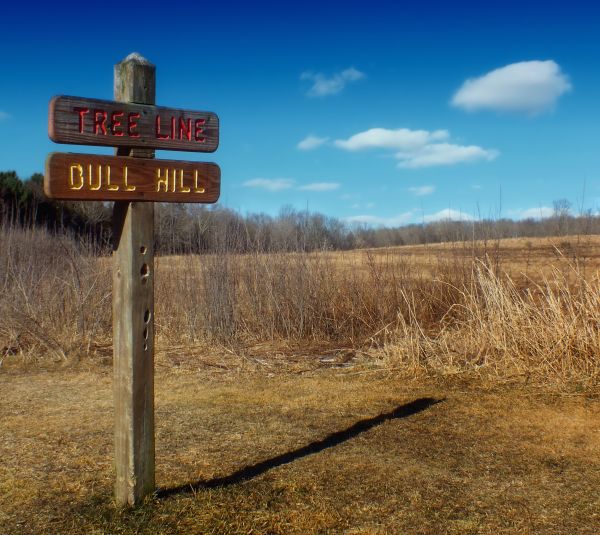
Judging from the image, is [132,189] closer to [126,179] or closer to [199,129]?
[126,179]

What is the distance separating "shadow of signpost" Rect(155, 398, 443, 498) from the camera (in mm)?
4094

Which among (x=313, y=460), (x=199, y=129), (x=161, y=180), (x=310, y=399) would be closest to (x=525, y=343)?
(x=310, y=399)

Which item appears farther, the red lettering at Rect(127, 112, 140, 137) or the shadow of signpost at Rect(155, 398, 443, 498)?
the shadow of signpost at Rect(155, 398, 443, 498)

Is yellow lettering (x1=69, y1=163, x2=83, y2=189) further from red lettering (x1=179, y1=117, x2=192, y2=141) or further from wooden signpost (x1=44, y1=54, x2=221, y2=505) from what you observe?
red lettering (x1=179, y1=117, x2=192, y2=141)

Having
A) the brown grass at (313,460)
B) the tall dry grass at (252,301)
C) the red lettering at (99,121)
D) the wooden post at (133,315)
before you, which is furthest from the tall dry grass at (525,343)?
the red lettering at (99,121)

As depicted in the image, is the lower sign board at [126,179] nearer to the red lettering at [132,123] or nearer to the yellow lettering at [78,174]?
the yellow lettering at [78,174]

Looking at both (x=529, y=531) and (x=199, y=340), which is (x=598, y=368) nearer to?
(x=529, y=531)

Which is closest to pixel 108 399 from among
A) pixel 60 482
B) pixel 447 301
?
pixel 60 482

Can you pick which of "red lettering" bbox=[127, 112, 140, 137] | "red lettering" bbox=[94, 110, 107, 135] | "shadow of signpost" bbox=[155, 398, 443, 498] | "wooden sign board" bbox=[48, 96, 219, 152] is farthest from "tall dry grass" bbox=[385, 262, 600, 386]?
"red lettering" bbox=[94, 110, 107, 135]

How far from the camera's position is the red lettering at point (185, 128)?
12.0 ft

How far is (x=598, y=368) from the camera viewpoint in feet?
21.4

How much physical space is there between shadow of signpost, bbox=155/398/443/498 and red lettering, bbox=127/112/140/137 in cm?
194

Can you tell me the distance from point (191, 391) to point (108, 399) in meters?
0.78

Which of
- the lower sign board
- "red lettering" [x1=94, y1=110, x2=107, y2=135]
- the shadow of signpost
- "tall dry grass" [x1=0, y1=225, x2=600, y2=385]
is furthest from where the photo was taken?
"tall dry grass" [x1=0, y1=225, x2=600, y2=385]
